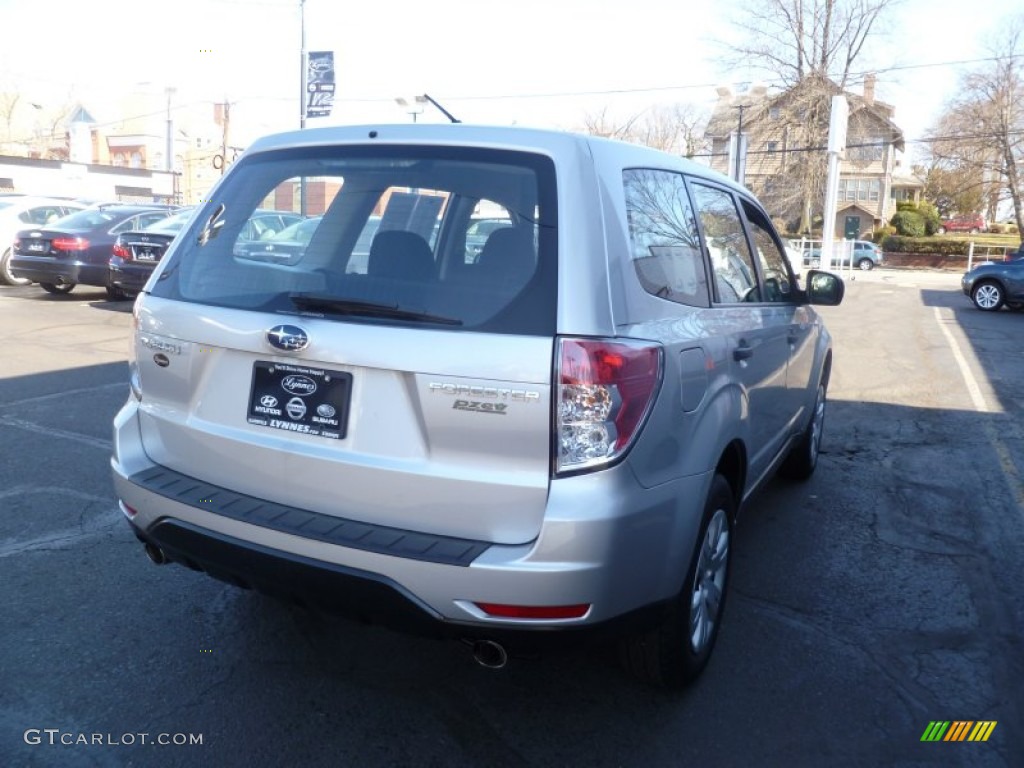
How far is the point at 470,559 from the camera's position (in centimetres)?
253

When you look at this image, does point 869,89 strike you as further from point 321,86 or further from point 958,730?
point 958,730

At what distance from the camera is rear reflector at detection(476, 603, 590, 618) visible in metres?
2.54

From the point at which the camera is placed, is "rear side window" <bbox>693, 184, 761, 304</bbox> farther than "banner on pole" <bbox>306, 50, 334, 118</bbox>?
No

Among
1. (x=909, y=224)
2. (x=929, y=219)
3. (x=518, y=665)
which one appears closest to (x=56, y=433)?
(x=518, y=665)

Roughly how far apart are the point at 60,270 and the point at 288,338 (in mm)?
13152

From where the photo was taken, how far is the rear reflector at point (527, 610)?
2.54 meters

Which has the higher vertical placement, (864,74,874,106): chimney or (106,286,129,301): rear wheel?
(864,74,874,106): chimney

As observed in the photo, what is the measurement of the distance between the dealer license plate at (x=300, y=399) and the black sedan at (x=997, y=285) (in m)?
20.2

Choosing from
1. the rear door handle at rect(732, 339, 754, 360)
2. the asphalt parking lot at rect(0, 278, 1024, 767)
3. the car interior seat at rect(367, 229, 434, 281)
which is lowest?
the asphalt parking lot at rect(0, 278, 1024, 767)

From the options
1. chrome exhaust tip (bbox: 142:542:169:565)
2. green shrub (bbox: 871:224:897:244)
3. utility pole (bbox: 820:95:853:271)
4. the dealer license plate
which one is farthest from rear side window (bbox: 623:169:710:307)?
green shrub (bbox: 871:224:897:244)

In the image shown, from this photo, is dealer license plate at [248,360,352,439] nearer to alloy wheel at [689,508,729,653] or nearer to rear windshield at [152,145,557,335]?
rear windshield at [152,145,557,335]

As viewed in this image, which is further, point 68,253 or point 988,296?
point 988,296

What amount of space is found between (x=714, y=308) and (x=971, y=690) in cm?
172

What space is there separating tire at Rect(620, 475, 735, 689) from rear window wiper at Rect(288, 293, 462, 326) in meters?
1.14
